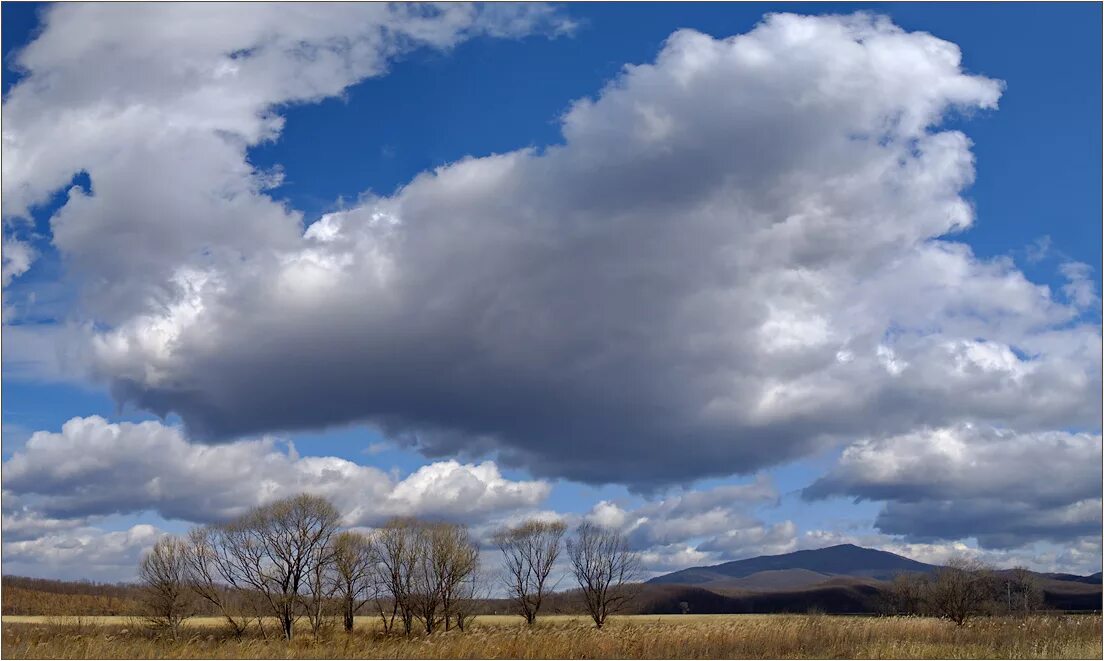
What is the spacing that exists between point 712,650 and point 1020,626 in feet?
43.7

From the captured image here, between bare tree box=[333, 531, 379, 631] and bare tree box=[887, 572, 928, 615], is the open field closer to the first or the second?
bare tree box=[333, 531, 379, 631]

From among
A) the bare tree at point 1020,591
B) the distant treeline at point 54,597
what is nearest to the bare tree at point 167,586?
the distant treeline at point 54,597

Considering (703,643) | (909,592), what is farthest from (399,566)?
(909,592)

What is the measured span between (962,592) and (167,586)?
226 ft

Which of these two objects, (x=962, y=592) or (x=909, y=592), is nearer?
(x=962, y=592)

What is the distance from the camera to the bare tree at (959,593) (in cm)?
8419

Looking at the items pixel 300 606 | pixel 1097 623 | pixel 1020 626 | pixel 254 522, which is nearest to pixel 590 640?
pixel 1020 626

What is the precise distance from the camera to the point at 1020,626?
36.3 metres

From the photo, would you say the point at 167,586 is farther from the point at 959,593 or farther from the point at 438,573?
the point at 959,593

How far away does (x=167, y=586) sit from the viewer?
67.4 meters

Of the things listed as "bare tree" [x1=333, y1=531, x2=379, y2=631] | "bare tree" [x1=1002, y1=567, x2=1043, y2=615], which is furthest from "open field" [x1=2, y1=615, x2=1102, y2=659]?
"bare tree" [x1=1002, y1=567, x2=1043, y2=615]

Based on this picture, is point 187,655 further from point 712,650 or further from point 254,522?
point 254,522

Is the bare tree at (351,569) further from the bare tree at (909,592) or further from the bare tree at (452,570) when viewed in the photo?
the bare tree at (909,592)

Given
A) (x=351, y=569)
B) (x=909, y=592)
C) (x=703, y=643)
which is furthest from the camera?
(x=909, y=592)
